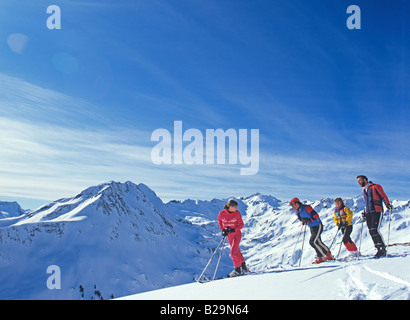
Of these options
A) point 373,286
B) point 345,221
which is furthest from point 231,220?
point 345,221

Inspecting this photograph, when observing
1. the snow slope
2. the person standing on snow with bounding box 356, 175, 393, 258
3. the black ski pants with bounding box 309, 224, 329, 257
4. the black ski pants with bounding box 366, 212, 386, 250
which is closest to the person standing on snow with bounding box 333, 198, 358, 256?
the black ski pants with bounding box 309, 224, 329, 257

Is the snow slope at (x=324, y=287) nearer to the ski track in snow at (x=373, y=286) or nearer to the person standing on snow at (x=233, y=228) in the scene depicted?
the ski track in snow at (x=373, y=286)

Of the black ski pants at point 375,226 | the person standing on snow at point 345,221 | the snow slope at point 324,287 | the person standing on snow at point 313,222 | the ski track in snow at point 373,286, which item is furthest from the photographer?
the person standing on snow at point 345,221

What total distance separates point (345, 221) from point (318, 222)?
1.78m

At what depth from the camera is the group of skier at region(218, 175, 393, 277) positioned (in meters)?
11.3

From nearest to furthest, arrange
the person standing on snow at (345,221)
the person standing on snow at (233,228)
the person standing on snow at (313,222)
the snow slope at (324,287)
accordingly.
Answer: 1. the snow slope at (324,287)
2. the person standing on snow at (233,228)
3. the person standing on snow at (313,222)
4. the person standing on snow at (345,221)

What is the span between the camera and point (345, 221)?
14.1 metres

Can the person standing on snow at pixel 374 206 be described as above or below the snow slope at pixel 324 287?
above

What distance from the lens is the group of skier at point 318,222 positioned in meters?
11.3

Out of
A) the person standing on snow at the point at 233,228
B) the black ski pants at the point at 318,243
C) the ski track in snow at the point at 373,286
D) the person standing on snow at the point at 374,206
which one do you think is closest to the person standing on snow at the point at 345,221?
the black ski pants at the point at 318,243
